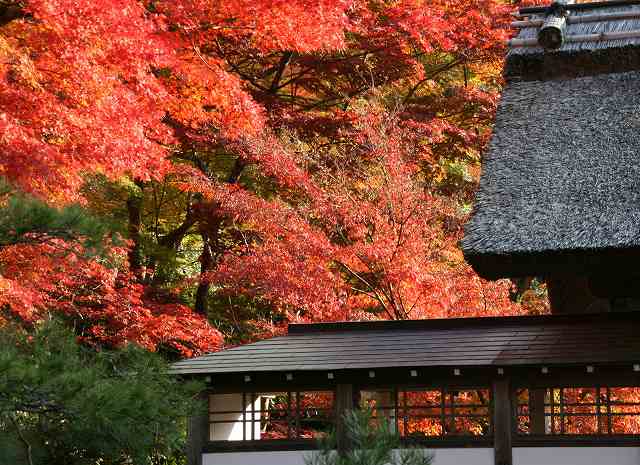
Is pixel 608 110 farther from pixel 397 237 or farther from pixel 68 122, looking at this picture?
pixel 68 122

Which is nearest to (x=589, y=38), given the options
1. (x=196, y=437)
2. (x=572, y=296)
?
(x=572, y=296)

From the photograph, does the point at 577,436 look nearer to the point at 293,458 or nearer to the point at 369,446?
the point at 293,458

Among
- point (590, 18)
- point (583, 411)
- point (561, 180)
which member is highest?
point (590, 18)

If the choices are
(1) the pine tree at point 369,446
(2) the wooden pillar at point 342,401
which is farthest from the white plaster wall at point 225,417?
(1) the pine tree at point 369,446

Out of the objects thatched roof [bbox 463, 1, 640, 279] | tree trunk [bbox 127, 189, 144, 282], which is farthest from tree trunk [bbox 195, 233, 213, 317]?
→ thatched roof [bbox 463, 1, 640, 279]

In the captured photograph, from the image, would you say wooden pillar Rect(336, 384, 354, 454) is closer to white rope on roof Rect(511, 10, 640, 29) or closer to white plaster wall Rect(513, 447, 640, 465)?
white plaster wall Rect(513, 447, 640, 465)

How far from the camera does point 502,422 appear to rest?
8539mm

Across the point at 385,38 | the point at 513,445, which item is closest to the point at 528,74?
the point at 513,445

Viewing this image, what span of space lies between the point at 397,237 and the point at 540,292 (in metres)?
4.77

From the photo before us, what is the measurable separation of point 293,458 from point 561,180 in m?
3.54

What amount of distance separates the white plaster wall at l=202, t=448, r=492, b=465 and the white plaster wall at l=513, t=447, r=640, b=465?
0.09 meters

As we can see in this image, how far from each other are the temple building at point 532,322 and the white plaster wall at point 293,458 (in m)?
0.01

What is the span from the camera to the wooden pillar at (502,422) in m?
8.49

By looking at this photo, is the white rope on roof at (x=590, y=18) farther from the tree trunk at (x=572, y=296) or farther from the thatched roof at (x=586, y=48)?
the tree trunk at (x=572, y=296)
